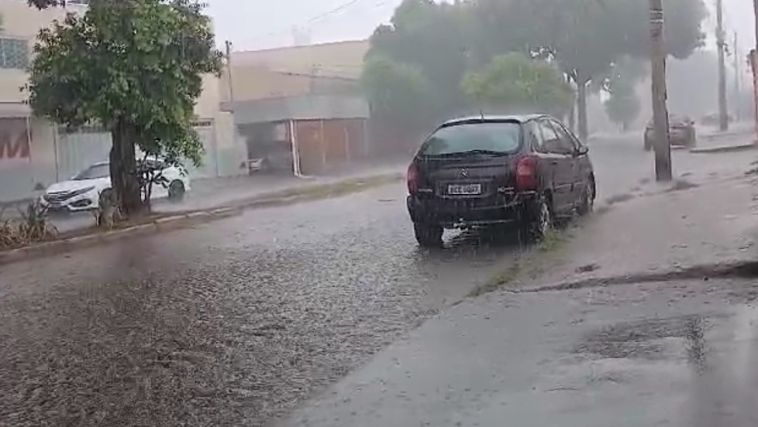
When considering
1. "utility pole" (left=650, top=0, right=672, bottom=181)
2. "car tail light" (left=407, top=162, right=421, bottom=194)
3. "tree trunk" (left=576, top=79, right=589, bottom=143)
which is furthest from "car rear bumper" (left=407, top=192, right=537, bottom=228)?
"tree trunk" (left=576, top=79, right=589, bottom=143)

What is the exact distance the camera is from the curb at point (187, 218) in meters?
15.8

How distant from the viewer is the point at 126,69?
1838 centimetres

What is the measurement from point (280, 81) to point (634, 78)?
27.0m

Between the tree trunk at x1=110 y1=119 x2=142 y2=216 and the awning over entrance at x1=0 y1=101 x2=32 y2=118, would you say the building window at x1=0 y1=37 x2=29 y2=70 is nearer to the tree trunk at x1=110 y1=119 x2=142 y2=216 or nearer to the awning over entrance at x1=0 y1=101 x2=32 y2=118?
the awning over entrance at x1=0 y1=101 x2=32 y2=118

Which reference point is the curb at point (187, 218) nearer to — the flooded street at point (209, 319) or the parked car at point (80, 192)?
the flooded street at point (209, 319)

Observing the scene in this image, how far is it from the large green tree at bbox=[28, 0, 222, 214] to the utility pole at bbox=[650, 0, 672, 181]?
26.6 ft

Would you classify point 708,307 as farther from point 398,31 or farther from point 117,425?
point 398,31

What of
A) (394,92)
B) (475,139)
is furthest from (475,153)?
(394,92)

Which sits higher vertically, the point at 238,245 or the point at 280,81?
the point at 280,81

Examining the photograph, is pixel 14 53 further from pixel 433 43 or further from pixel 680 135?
pixel 433 43

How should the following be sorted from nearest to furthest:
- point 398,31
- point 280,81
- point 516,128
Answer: point 516,128, point 280,81, point 398,31

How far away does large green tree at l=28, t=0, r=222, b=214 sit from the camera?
18297 millimetres

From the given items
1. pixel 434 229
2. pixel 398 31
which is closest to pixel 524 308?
pixel 434 229

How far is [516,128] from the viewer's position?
12891mm
